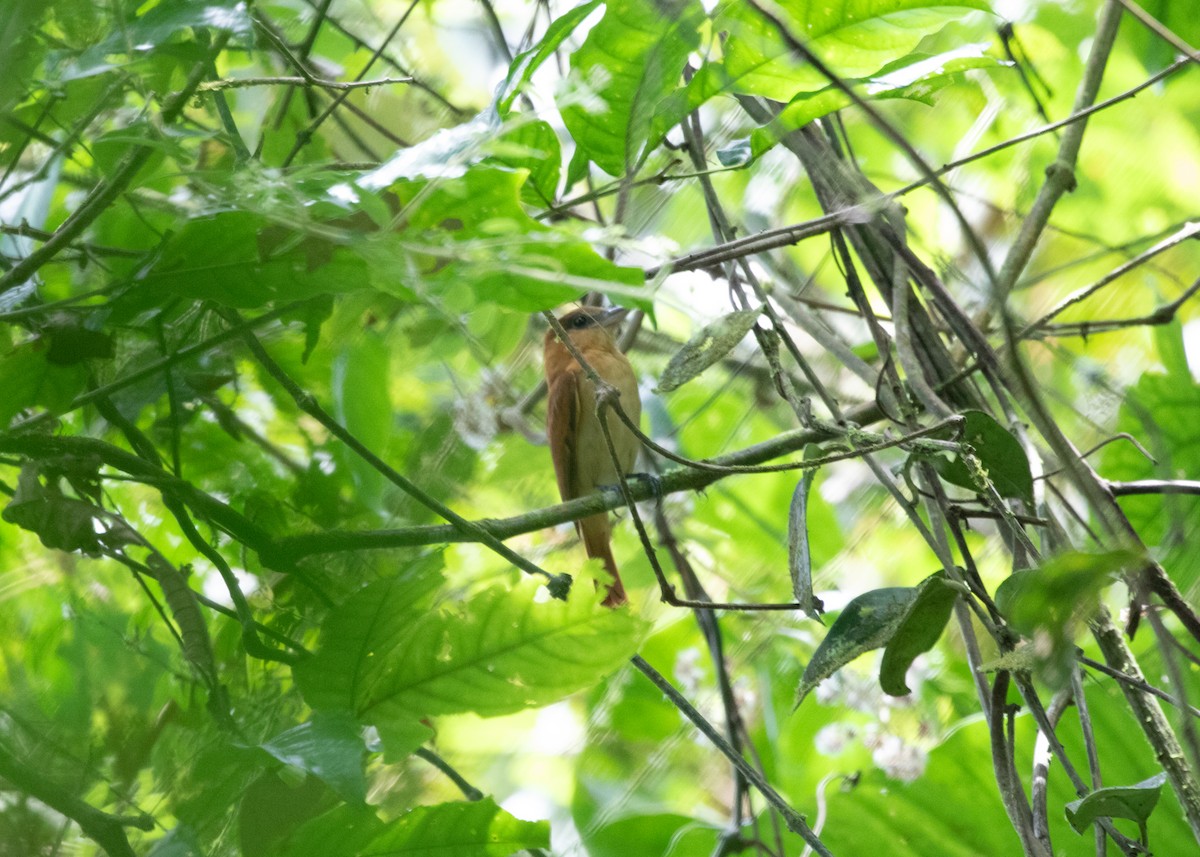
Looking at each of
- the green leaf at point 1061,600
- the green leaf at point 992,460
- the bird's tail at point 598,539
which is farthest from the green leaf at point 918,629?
the bird's tail at point 598,539

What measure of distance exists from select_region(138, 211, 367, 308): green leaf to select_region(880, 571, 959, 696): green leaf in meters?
0.52

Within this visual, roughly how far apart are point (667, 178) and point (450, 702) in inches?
22.6

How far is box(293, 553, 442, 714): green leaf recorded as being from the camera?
0.82 m

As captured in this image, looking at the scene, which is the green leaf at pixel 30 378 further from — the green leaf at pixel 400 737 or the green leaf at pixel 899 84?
the green leaf at pixel 899 84

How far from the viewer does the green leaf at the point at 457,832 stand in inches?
32.6

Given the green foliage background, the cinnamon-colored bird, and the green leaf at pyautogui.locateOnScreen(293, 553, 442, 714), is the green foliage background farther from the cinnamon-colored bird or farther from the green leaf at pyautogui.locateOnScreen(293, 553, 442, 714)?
the cinnamon-colored bird

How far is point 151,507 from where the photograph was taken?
3.39ft

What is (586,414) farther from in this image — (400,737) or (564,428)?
(400,737)

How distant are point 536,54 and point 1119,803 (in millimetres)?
783

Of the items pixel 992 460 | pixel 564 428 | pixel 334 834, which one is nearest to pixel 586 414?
pixel 564 428

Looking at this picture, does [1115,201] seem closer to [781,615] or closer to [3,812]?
[781,615]

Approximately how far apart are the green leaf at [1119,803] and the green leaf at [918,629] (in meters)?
0.17

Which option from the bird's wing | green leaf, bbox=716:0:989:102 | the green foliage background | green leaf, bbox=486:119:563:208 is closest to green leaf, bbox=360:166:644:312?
the green foliage background

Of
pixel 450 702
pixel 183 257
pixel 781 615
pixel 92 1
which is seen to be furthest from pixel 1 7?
pixel 781 615
